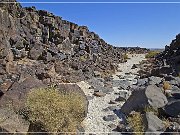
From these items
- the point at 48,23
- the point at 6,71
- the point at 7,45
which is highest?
the point at 48,23

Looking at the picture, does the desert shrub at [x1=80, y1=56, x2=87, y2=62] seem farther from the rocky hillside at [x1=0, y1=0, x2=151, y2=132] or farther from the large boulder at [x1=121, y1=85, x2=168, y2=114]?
the large boulder at [x1=121, y1=85, x2=168, y2=114]

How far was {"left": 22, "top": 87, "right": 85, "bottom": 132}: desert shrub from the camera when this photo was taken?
1299 centimetres

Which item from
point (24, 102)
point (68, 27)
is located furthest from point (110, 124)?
point (68, 27)

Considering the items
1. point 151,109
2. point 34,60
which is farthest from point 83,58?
point 151,109

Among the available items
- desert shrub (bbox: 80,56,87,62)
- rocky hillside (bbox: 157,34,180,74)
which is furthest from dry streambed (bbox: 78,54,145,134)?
desert shrub (bbox: 80,56,87,62)

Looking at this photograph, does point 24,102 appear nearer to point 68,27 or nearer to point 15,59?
point 15,59

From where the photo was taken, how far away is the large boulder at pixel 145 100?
1573 centimetres

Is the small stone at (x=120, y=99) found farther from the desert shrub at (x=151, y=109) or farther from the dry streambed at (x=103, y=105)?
the desert shrub at (x=151, y=109)

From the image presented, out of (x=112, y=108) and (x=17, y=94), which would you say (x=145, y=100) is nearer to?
(x=112, y=108)

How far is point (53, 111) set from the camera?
44.2ft

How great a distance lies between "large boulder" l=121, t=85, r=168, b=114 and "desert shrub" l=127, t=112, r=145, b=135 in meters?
0.82

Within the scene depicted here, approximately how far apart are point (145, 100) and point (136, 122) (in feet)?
7.83

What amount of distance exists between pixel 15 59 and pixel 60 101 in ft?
40.8

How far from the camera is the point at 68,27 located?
41.1 metres
